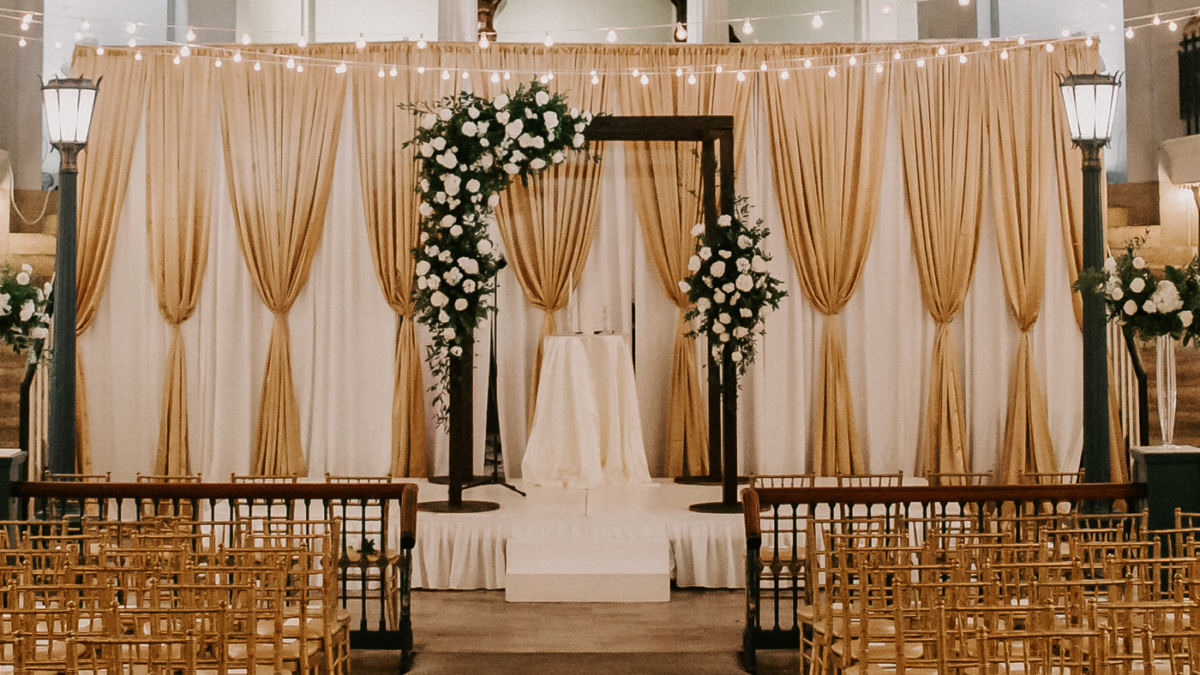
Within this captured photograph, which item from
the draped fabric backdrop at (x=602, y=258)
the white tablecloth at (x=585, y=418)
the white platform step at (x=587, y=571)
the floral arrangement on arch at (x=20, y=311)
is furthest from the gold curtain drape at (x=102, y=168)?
the white platform step at (x=587, y=571)

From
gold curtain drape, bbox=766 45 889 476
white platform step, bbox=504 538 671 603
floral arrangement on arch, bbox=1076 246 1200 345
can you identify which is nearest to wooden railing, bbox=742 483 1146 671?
white platform step, bbox=504 538 671 603

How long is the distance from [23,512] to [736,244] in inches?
174

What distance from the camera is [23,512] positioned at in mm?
5469

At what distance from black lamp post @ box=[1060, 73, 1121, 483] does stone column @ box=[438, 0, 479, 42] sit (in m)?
5.08

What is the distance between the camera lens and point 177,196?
885 cm

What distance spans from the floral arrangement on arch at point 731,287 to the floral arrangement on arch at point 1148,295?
1.93 meters

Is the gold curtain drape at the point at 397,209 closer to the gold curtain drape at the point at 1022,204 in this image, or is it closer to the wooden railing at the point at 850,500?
the wooden railing at the point at 850,500

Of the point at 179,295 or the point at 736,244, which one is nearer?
the point at 736,244

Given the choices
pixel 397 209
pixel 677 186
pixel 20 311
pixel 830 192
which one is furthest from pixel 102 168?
pixel 830 192

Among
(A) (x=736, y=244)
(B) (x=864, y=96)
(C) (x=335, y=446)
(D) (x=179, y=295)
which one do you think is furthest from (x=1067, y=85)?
(D) (x=179, y=295)

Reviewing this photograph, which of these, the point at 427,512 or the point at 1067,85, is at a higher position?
the point at 1067,85

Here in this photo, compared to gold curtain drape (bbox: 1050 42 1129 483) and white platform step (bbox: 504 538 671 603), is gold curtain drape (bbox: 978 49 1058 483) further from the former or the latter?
white platform step (bbox: 504 538 671 603)

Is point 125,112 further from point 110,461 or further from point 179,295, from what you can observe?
point 110,461

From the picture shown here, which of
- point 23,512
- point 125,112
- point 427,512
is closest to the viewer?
point 23,512
